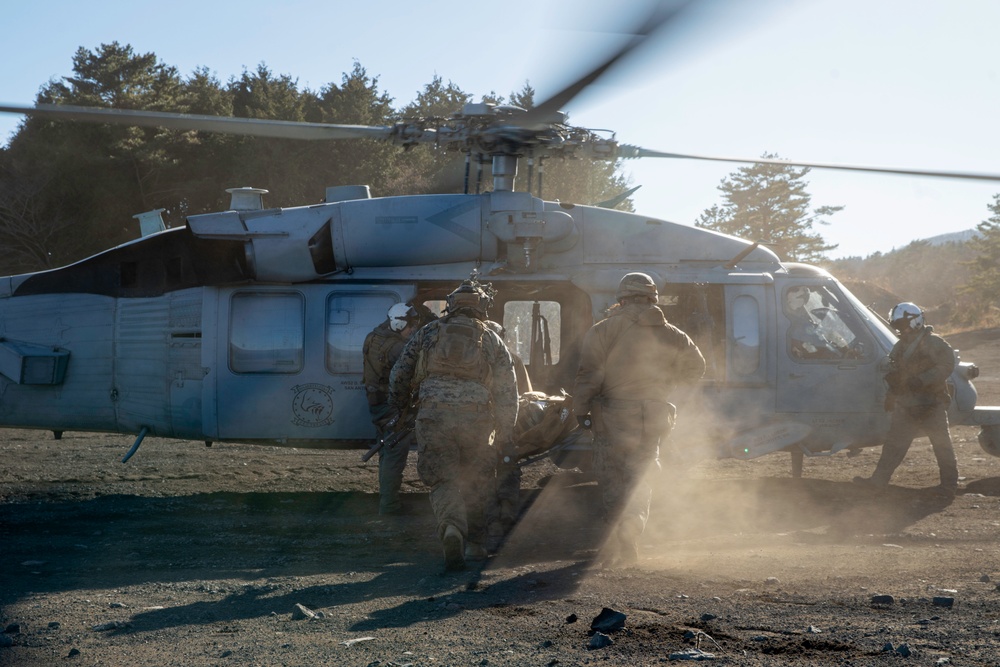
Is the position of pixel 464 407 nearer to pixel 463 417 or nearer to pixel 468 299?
pixel 463 417

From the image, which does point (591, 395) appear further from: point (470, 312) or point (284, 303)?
point (284, 303)

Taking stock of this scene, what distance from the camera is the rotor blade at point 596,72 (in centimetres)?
270

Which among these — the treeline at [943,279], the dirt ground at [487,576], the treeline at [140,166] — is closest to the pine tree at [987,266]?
the treeline at [943,279]

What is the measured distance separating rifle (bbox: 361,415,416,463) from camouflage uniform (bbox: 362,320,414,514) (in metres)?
0.13

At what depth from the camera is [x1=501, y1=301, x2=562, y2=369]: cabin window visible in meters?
9.58

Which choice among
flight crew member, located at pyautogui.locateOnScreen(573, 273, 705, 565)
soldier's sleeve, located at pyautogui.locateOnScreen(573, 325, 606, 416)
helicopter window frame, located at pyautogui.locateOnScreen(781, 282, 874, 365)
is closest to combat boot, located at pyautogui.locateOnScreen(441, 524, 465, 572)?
flight crew member, located at pyautogui.locateOnScreen(573, 273, 705, 565)

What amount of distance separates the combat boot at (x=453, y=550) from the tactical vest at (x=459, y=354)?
104cm

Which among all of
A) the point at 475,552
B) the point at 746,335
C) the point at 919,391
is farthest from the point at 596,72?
the point at 919,391

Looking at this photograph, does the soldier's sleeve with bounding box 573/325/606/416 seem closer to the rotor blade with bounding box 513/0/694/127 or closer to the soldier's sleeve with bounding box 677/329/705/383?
the soldier's sleeve with bounding box 677/329/705/383

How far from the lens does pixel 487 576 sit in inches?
225

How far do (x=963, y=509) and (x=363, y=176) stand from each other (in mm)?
20964

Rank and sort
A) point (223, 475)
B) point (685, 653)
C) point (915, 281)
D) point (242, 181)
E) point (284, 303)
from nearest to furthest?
point (685, 653) < point (284, 303) < point (223, 475) < point (242, 181) < point (915, 281)

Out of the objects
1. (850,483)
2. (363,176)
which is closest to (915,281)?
(363,176)

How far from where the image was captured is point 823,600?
4.92 metres
